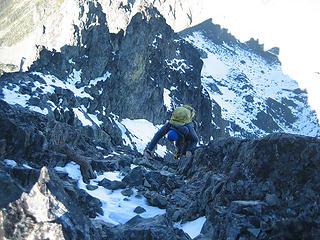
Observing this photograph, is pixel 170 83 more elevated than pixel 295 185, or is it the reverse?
pixel 170 83

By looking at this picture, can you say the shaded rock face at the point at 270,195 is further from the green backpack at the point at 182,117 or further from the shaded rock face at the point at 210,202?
the green backpack at the point at 182,117

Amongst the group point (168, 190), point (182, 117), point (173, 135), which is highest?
point (182, 117)

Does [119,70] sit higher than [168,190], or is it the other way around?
[119,70]

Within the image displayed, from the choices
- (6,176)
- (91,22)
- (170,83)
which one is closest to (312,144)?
(6,176)

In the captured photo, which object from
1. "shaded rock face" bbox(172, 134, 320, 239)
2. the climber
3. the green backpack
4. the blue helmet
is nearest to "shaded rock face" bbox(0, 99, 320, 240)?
"shaded rock face" bbox(172, 134, 320, 239)

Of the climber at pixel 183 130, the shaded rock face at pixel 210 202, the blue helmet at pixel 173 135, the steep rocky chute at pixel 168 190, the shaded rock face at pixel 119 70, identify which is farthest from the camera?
the shaded rock face at pixel 119 70

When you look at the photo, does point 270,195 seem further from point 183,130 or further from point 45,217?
point 183,130

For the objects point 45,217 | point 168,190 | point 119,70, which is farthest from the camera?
point 119,70

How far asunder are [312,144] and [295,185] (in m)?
0.86

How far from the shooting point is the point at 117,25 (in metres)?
101

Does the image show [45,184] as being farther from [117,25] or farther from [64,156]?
[117,25]

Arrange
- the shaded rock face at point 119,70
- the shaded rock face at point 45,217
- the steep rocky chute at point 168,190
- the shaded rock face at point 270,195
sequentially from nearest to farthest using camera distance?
the shaded rock face at point 45,217 → the steep rocky chute at point 168,190 → the shaded rock face at point 270,195 → the shaded rock face at point 119,70

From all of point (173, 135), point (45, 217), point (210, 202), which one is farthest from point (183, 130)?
point (45, 217)

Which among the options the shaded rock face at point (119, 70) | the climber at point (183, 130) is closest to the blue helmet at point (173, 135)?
the climber at point (183, 130)
